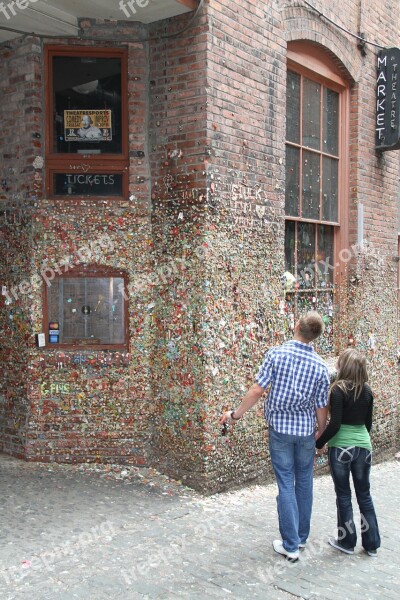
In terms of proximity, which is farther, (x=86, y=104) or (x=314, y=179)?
(x=314, y=179)

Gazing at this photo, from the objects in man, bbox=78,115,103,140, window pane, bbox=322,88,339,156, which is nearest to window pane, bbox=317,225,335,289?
window pane, bbox=322,88,339,156

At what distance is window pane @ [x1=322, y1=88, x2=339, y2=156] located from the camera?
25.8 feet

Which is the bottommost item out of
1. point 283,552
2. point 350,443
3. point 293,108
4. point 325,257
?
point 283,552

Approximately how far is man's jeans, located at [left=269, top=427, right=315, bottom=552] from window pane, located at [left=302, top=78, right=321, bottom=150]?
4.18m

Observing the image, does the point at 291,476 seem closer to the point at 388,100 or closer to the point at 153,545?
the point at 153,545

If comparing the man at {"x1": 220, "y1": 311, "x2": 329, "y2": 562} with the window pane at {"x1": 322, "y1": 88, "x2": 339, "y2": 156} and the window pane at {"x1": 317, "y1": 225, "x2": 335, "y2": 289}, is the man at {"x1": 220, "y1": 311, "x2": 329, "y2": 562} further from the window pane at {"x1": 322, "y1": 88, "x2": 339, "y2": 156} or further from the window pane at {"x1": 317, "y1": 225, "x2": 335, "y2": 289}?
the window pane at {"x1": 322, "y1": 88, "x2": 339, "y2": 156}

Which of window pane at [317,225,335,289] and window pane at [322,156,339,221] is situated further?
window pane at [322,156,339,221]

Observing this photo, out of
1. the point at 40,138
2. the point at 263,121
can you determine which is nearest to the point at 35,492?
the point at 40,138

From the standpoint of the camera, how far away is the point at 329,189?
7980 mm

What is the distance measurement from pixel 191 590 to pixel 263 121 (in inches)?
172

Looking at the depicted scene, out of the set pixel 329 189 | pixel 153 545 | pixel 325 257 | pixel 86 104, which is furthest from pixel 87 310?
pixel 329 189

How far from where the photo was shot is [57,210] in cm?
590

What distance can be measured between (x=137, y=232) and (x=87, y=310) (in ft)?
2.89

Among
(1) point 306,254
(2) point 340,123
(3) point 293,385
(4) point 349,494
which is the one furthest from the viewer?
(2) point 340,123
